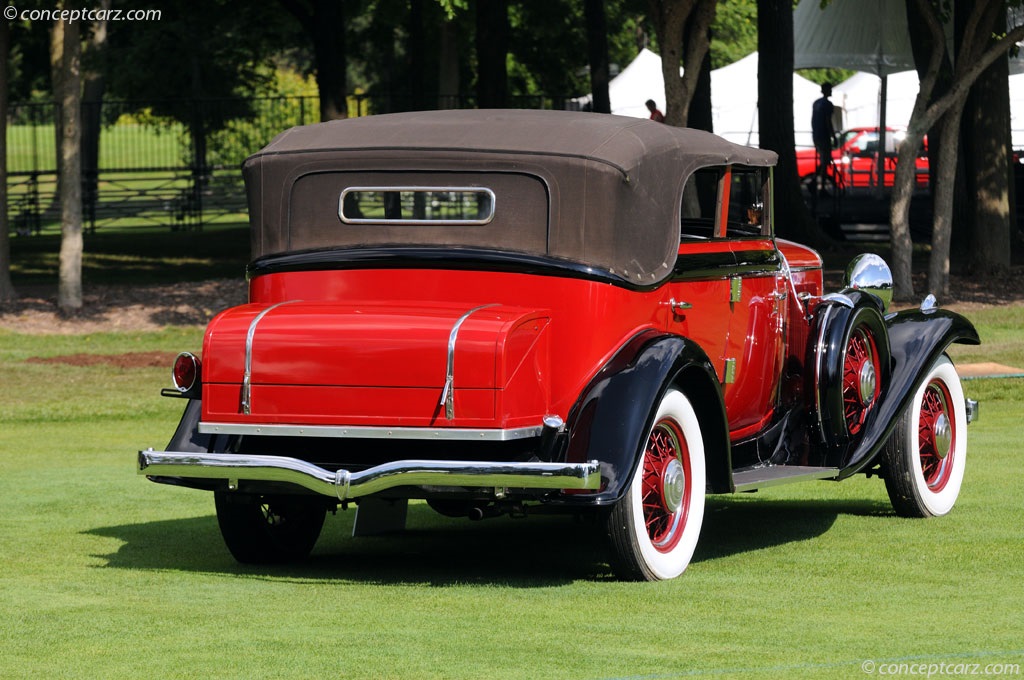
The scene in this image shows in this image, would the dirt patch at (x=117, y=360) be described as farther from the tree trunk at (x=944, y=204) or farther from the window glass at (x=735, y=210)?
the window glass at (x=735, y=210)

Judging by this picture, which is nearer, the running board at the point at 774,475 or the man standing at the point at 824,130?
the running board at the point at 774,475

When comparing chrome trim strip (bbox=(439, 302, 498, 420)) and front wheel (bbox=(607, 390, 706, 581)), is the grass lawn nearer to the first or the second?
front wheel (bbox=(607, 390, 706, 581))

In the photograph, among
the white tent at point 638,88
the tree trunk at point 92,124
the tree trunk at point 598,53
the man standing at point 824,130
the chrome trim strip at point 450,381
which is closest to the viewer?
the chrome trim strip at point 450,381

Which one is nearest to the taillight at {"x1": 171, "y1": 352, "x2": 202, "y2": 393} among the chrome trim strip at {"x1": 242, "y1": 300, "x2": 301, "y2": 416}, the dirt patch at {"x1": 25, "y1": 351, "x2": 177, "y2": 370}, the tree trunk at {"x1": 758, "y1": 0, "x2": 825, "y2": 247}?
the chrome trim strip at {"x1": 242, "y1": 300, "x2": 301, "y2": 416}

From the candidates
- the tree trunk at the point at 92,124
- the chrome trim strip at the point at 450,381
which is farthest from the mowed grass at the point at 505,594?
the tree trunk at the point at 92,124

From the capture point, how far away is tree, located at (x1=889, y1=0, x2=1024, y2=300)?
19.3 m

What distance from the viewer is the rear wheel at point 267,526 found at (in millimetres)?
7250

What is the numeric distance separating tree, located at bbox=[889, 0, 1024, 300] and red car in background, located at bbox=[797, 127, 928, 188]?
11.5 m

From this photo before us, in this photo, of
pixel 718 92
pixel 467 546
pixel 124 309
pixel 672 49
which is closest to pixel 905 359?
pixel 467 546

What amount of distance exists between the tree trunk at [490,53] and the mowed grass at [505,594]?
14.8 meters

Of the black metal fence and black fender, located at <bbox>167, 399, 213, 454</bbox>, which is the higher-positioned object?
the black metal fence

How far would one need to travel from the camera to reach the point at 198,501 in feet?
31.2

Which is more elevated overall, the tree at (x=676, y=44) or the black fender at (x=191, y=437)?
the tree at (x=676, y=44)

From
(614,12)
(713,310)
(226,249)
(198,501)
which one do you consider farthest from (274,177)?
(614,12)
